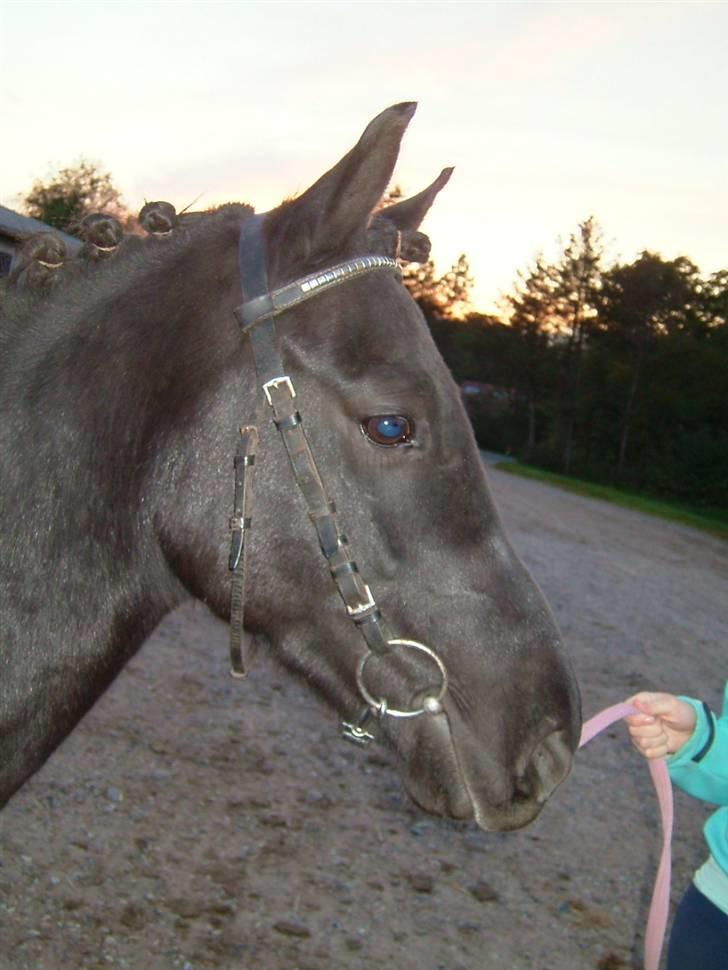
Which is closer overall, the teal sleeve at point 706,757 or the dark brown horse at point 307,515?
the dark brown horse at point 307,515

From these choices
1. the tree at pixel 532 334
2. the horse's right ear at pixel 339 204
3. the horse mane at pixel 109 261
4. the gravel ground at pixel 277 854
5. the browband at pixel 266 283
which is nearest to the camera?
the horse's right ear at pixel 339 204

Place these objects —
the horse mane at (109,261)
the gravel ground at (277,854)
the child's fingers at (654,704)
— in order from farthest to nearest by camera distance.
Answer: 1. the gravel ground at (277,854)
2. the child's fingers at (654,704)
3. the horse mane at (109,261)

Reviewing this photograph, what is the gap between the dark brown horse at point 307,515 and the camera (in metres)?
2.15

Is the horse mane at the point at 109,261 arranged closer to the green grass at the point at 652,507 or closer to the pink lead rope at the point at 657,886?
the pink lead rope at the point at 657,886

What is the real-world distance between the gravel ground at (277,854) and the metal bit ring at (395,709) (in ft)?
0.79

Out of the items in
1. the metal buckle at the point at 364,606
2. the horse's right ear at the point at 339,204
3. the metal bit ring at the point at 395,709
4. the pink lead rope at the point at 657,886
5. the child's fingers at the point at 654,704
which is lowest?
the pink lead rope at the point at 657,886

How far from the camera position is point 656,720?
2693 mm

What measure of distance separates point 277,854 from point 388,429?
335 cm

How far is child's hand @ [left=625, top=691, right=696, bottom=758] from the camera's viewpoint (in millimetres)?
2654

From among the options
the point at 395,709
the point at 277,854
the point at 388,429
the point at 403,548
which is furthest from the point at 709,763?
the point at 277,854

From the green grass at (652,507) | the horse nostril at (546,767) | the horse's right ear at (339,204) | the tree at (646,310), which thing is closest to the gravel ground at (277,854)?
the horse nostril at (546,767)

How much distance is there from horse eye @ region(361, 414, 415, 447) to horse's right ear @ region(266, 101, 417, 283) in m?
0.47

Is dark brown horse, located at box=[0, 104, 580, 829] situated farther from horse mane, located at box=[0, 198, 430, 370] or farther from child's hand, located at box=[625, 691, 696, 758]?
child's hand, located at box=[625, 691, 696, 758]

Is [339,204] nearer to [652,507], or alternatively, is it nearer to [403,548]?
[403,548]
